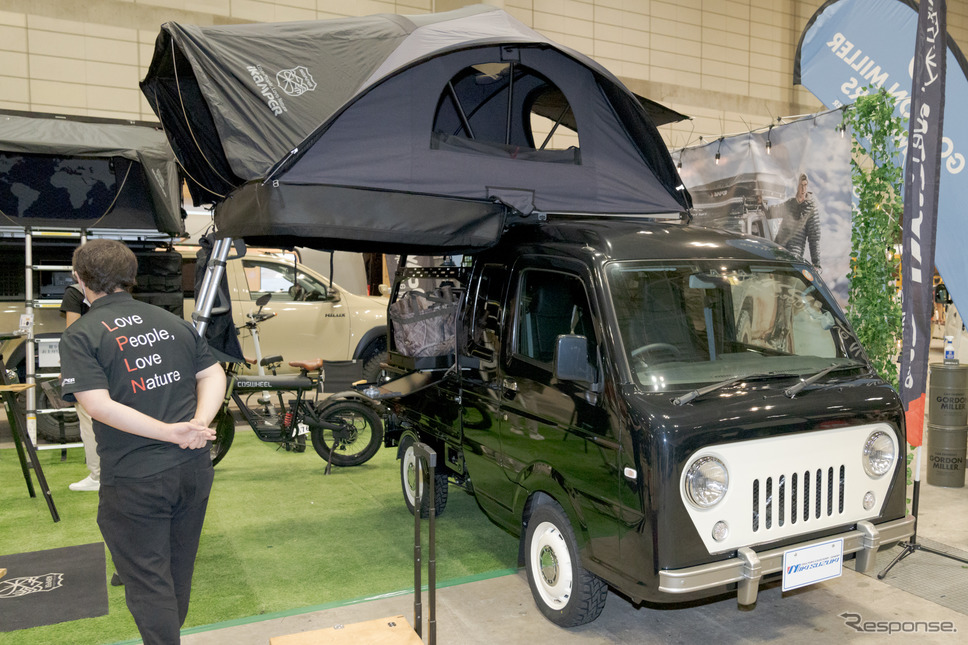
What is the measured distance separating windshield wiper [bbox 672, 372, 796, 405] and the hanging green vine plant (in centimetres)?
198

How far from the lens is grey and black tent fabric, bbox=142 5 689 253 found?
4.46 meters

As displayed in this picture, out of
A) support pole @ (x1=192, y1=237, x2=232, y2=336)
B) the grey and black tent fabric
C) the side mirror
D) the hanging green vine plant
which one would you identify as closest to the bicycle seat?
the grey and black tent fabric

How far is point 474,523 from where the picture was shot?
5855 millimetres

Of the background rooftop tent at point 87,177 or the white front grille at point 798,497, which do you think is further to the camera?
the background rooftop tent at point 87,177

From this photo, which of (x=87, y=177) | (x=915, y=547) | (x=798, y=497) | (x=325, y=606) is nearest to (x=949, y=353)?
(x=915, y=547)

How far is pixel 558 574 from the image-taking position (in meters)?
4.09

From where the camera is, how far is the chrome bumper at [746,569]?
332cm

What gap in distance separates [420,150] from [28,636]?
11.3 feet

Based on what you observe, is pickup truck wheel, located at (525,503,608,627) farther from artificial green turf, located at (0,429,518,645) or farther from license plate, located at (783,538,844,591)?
license plate, located at (783,538,844,591)

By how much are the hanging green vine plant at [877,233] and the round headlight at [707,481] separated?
2.53 m

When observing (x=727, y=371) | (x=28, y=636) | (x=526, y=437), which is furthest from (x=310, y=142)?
(x=28, y=636)

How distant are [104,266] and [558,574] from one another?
2672 millimetres

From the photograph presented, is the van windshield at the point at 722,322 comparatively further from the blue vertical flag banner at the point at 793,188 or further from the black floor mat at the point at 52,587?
the black floor mat at the point at 52,587

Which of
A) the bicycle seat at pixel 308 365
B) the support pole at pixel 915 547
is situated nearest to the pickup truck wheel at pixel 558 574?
the support pole at pixel 915 547
